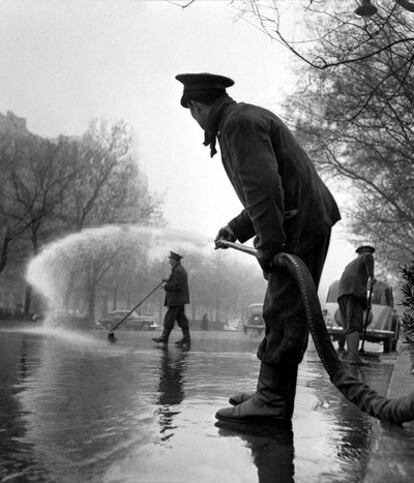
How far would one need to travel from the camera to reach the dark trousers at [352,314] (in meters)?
9.30

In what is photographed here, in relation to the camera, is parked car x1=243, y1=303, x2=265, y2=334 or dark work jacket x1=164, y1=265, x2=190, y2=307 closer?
dark work jacket x1=164, y1=265, x2=190, y2=307

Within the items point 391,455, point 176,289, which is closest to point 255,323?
point 176,289

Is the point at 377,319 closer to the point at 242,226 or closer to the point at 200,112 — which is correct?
the point at 242,226

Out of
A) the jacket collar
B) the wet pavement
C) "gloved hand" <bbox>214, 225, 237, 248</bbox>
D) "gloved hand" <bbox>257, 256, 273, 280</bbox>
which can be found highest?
the jacket collar

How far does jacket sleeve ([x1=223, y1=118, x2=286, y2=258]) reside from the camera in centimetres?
357

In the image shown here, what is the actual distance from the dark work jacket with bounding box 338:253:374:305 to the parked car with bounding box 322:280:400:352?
5.26 m

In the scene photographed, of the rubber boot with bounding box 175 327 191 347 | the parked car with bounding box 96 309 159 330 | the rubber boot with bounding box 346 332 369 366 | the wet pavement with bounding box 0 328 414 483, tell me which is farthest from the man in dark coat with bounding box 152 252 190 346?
the parked car with bounding box 96 309 159 330

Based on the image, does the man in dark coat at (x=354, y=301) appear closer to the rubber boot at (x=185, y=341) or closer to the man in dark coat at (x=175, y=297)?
the rubber boot at (x=185, y=341)

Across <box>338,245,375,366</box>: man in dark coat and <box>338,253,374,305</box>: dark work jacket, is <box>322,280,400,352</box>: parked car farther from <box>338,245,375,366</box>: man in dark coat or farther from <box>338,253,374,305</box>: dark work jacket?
<box>338,245,375,366</box>: man in dark coat

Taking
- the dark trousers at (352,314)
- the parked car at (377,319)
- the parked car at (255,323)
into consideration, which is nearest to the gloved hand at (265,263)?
the dark trousers at (352,314)

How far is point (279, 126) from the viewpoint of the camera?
12.7 feet

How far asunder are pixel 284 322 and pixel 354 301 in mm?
6102

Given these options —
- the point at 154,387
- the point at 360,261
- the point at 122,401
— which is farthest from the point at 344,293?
the point at 122,401

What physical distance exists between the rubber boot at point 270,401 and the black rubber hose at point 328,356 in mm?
401
